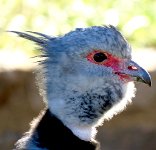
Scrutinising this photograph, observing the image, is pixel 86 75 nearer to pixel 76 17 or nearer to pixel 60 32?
pixel 60 32

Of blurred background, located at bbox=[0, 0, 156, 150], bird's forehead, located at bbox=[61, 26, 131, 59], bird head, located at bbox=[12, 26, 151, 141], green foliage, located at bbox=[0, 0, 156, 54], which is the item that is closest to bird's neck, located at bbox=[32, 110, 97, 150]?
bird head, located at bbox=[12, 26, 151, 141]

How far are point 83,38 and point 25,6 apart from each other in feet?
10.7

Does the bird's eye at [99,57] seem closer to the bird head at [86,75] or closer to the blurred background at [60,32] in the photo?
the bird head at [86,75]

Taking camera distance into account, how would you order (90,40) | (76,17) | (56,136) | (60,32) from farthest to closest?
1. (76,17)
2. (60,32)
3. (90,40)
4. (56,136)

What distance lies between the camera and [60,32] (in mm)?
7020

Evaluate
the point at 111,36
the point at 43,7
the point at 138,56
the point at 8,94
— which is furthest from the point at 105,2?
the point at 111,36

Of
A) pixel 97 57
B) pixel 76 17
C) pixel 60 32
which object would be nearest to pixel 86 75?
pixel 97 57

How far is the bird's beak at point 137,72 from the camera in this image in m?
4.18

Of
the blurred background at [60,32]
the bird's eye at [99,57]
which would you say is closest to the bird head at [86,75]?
the bird's eye at [99,57]

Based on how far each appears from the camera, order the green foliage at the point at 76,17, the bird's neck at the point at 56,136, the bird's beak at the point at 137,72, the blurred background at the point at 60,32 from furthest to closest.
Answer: the green foliage at the point at 76,17 < the blurred background at the point at 60,32 < the bird's beak at the point at 137,72 < the bird's neck at the point at 56,136

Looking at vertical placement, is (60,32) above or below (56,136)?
above

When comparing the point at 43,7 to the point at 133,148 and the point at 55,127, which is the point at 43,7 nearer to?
the point at 133,148

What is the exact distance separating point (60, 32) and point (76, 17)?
314 millimetres

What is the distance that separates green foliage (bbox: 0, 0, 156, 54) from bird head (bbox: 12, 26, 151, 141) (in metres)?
2.75
